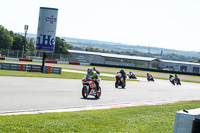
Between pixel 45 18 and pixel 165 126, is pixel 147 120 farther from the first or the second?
pixel 45 18

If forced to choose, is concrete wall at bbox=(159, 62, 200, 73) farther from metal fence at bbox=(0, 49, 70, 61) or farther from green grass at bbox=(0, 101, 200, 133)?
green grass at bbox=(0, 101, 200, 133)

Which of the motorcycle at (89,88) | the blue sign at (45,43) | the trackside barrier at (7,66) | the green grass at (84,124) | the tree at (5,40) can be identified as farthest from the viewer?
the tree at (5,40)

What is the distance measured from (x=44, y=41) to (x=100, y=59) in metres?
63.6

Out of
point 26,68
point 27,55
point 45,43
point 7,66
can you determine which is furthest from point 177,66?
point 7,66

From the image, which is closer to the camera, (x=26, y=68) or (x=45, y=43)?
(x=26, y=68)

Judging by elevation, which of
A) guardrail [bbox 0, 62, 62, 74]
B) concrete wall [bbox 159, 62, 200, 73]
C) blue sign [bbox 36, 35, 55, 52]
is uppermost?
blue sign [bbox 36, 35, 55, 52]

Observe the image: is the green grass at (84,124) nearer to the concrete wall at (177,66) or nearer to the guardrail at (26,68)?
the guardrail at (26,68)

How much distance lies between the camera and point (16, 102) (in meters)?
13.5

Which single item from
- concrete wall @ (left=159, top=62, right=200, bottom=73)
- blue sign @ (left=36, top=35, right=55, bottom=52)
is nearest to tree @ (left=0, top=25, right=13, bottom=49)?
blue sign @ (left=36, top=35, right=55, bottom=52)

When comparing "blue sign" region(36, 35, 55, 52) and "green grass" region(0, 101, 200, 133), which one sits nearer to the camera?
"green grass" region(0, 101, 200, 133)

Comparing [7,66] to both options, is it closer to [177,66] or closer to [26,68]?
[26,68]

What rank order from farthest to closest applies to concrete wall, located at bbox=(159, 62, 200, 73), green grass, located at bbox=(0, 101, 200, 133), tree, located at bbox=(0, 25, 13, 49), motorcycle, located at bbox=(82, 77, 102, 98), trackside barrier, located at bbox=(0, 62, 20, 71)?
concrete wall, located at bbox=(159, 62, 200, 73)
tree, located at bbox=(0, 25, 13, 49)
trackside barrier, located at bbox=(0, 62, 20, 71)
motorcycle, located at bbox=(82, 77, 102, 98)
green grass, located at bbox=(0, 101, 200, 133)

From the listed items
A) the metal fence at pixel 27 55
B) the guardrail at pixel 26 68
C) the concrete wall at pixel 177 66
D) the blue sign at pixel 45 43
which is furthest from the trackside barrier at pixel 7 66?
the concrete wall at pixel 177 66

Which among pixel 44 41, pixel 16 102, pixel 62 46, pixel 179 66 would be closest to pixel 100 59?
pixel 62 46
